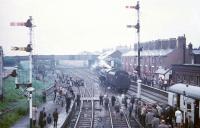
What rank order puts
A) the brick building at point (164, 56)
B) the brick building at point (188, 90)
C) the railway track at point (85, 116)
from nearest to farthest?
1. the brick building at point (188, 90)
2. the railway track at point (85, 116)
3. the brick building at point (164, 56)

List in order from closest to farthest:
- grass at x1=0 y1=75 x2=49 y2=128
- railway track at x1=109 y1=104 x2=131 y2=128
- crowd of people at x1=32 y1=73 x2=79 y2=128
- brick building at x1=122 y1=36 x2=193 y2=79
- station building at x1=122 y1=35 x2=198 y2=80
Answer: crowd of people at x1=32 y1=73 x2=79 y2=128, grass at x1=0 y1=75 x2=49 y2=128, railway track at x1=109 y1=104 x2=131 y2=128, station building at x1=122 y1=35 x2=198 y2=80, brick building at x1=122 y1=36 x2=193 y2=79

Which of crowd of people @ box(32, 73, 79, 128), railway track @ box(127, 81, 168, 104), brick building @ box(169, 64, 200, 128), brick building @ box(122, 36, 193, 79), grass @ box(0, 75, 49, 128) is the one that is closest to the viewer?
brick building @ box(169, 64, 200, 128)

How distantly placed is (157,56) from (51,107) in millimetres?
29185

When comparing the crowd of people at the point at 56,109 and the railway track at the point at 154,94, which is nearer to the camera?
the crowd of people at the point at 56,109

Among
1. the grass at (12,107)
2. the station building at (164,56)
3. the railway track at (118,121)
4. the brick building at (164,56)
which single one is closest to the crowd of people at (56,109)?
the grass at (12,107)

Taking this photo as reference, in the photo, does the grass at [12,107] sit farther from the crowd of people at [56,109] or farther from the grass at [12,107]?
the crowd of people at [56,109]

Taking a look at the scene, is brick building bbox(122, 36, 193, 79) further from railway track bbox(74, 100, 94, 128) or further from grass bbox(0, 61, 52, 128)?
grass bbox(0, 61, 52, 128)

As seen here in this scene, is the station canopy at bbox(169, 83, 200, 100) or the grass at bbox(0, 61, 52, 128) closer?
the station canopy at bbox(169, 83, 200, 100)

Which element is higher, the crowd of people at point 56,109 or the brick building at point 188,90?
the brick building at point 188,90

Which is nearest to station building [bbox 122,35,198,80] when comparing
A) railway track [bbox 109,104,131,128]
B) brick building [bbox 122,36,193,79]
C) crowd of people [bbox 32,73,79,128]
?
brick building [bbox 122,36,193,79]

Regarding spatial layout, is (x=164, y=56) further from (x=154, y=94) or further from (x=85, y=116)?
(x=85, y=116)

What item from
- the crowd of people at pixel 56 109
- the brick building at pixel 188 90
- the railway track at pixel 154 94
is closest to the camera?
the brick building at pixel 188 90

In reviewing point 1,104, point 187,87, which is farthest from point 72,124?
point 187,87

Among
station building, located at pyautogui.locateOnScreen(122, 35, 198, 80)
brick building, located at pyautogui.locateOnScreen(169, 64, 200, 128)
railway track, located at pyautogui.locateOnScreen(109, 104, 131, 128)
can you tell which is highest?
station building, located at pyautogui.locateOnScreen(122, 35, 198, 80)
